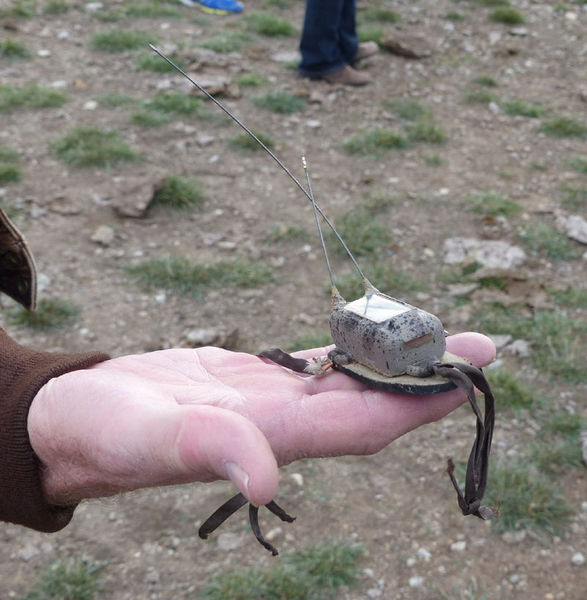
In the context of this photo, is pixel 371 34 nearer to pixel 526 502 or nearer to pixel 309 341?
pixel 309 341

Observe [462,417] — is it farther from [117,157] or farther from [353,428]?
[117,157]

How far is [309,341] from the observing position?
4.39 metres

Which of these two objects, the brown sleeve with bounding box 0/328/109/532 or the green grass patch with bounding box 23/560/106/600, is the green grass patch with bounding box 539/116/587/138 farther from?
the brown sleeve with bounding box 0/328/109/532

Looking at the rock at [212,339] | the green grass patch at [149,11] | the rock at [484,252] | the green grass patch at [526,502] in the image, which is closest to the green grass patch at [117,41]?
the green grass patch at [149,11]

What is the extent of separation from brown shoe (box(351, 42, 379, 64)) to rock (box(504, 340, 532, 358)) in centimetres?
497

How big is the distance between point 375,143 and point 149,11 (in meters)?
4.24

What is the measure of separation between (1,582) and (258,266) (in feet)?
8.80

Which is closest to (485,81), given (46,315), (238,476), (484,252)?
(484,252)

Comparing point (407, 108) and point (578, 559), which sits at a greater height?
point (407, 108)

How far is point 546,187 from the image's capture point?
6.02 m

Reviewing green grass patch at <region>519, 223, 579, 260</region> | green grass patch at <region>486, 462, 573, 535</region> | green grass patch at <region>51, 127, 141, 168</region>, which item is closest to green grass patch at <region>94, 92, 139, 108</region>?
green grass patch at <region>51, 127, 141, 168</region>

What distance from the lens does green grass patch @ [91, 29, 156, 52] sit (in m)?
8.07

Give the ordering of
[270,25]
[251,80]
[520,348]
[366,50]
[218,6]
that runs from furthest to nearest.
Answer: [218,6]
[270,25]
[366,50]
[251,80]
[520,348]

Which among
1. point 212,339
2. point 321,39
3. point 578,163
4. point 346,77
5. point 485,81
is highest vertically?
point 321,39
